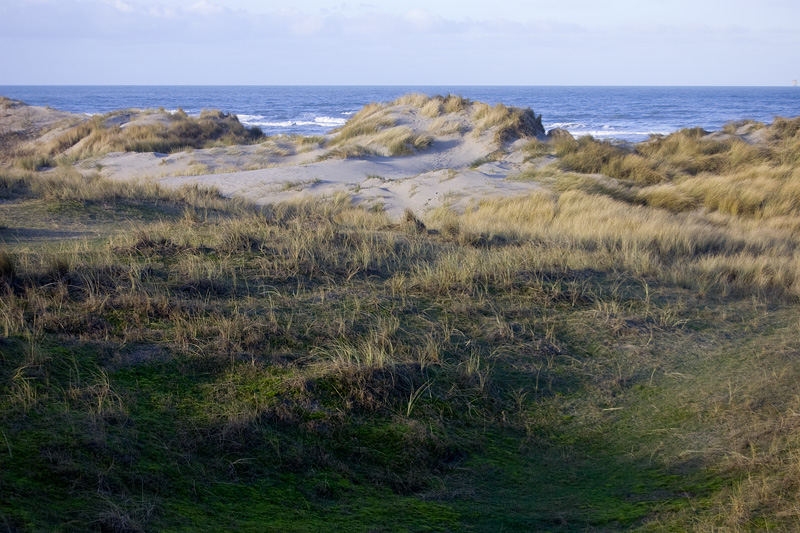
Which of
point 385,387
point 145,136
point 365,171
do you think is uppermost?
point 145,136

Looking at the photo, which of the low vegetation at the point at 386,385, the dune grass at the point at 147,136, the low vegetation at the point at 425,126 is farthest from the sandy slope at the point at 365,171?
the low vegetation at the point at 386,385

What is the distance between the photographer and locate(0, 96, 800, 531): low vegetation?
293 centimetres

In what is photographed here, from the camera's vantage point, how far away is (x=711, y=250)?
28.9 feet

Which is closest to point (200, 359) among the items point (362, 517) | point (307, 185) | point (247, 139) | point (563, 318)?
point (362, 517)

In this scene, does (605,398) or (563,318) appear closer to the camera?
(605,398)

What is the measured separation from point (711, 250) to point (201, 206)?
25.9 feet

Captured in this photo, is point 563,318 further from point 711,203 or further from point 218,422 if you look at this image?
point 711,203

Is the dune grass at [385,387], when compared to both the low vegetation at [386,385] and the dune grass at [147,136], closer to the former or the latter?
the low vegetation at [386,385]

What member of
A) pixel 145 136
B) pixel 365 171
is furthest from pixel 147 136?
pixel 365 171

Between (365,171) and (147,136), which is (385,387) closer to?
(365,171)

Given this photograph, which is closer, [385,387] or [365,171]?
[385,387]

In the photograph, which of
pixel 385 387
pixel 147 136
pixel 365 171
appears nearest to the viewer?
pixel 385 387

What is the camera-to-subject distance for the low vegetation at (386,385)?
2928mm

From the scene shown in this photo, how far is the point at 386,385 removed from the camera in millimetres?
3971
